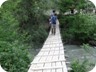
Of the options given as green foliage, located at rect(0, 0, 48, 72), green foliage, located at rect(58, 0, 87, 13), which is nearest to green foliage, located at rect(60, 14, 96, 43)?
green foliage, located at rect(58, 0, 87, 13)

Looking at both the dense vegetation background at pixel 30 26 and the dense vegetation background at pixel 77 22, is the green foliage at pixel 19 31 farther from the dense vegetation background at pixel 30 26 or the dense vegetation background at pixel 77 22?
the dense vegetation background at pixel 77 22

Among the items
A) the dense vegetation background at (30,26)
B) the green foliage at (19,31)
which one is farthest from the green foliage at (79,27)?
the green foliage at (19,31)

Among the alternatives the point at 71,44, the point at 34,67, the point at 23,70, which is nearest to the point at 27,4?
the point at 71,44

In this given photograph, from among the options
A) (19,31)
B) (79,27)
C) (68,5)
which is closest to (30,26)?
(19,31)

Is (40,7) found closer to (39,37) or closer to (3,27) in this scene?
(39,37)

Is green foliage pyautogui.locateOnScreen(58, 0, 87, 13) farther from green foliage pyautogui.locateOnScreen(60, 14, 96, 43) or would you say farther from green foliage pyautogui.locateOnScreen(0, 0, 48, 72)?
green foliage pyautogui.locateOnScreen(0, 0, 48, 72)

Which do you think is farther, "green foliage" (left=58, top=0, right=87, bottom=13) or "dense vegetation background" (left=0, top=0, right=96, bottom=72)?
"green foliage" (left=58, top=0, right=87, bottom=13)

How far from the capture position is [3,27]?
25.8 feet

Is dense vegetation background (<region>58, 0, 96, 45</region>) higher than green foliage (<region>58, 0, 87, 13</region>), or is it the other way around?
green foliage (<region>58, 0, 87, 13</region>)

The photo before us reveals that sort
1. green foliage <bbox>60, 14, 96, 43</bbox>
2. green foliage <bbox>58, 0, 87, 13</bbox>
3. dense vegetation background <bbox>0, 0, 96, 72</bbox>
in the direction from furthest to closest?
green foliage <bbox>58, 0, 87, 13</bbox>
green foliage <bbox>60, 14, 96, 43</bbox>
dense vegetation background <bbox>0, 0, 96, 72</bbox>

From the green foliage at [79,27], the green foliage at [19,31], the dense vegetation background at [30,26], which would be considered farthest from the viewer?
the green foliage at [79,27]

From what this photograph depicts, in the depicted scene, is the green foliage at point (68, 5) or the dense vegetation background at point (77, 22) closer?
the dense vegetation background at point (77, 22)

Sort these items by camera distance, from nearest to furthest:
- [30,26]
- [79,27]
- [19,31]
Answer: [19,31] < [30,26] < [79,27]

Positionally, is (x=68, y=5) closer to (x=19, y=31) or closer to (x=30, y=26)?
(x=30, y=26)
